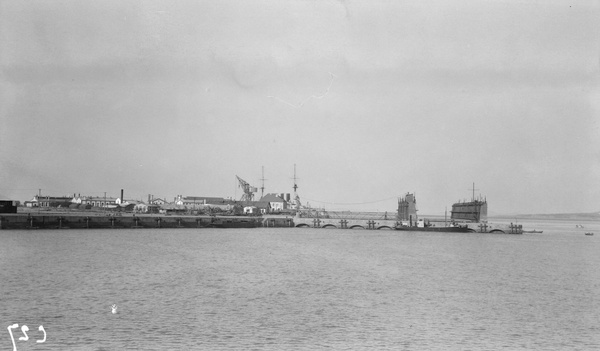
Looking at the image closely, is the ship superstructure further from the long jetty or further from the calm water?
the calm water

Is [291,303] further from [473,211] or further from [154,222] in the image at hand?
[473,211]

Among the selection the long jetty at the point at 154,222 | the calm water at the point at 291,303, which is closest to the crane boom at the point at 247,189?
the long jetty at the point at 154,222

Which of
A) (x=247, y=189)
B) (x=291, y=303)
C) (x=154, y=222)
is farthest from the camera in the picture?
(x=247, y=189)

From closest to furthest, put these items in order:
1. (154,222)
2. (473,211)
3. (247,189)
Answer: (154,222) → (473,211) → (247,189)

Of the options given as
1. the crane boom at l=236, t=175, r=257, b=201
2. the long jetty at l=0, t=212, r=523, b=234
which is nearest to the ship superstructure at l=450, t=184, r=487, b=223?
the long jetty at l=0, t=212, r=523, b=234

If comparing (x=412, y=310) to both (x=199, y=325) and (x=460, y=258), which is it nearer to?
(x=199, y=325)

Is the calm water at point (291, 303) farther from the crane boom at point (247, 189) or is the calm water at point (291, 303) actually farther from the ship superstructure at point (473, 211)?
the crane boom at point (247, 189)

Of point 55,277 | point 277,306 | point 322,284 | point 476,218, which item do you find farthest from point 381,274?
point 476,218

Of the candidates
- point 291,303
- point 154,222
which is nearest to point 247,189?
point 154,222
